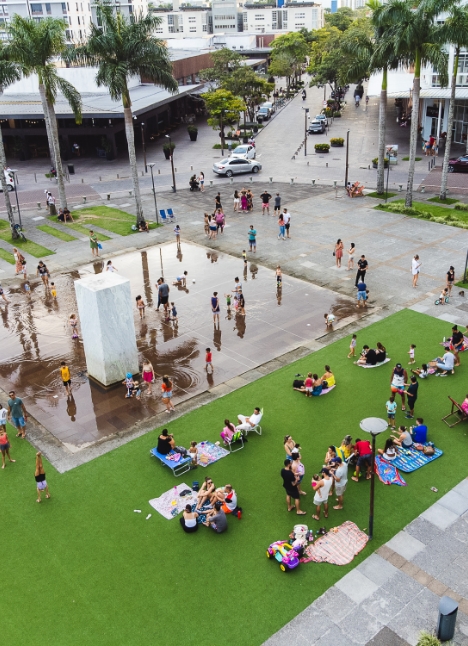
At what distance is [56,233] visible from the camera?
3772cm

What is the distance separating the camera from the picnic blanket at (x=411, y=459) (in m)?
16.3

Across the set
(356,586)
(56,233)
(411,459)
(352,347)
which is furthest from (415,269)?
(56,233)

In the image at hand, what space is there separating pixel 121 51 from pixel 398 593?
31.8 m

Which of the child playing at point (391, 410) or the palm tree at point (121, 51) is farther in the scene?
the palm tree at point (121, 51)

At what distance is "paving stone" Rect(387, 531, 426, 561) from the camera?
44.8 feet

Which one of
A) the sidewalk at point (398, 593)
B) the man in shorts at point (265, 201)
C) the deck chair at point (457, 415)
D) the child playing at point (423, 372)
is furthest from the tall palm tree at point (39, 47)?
the sidewalk at point (398, 593)

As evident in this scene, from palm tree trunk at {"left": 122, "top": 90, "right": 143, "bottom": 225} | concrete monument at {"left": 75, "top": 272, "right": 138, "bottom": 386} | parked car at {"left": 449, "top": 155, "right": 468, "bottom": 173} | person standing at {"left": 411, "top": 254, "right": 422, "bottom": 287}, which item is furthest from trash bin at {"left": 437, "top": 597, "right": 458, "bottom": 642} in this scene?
parked car at {"left": 449, "top": 155, "right": 468, "bottom": 173}

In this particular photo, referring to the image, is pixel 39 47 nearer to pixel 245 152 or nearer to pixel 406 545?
pixel 245 152

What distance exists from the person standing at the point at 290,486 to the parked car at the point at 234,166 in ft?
126

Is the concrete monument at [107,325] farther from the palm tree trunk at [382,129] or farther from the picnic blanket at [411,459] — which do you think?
the palm tree trunk at [382,129]

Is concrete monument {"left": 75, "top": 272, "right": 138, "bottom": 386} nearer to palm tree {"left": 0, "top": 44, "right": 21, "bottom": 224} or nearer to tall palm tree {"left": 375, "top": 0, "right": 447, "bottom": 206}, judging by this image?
palm tree {"left": 0, "top": 44, "right": 21, "bottom": 224}

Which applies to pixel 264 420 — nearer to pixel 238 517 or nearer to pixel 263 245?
pixel 238 517

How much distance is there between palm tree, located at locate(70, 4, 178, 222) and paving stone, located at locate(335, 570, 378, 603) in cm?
2908

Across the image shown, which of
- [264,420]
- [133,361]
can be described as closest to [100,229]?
[133,361]
